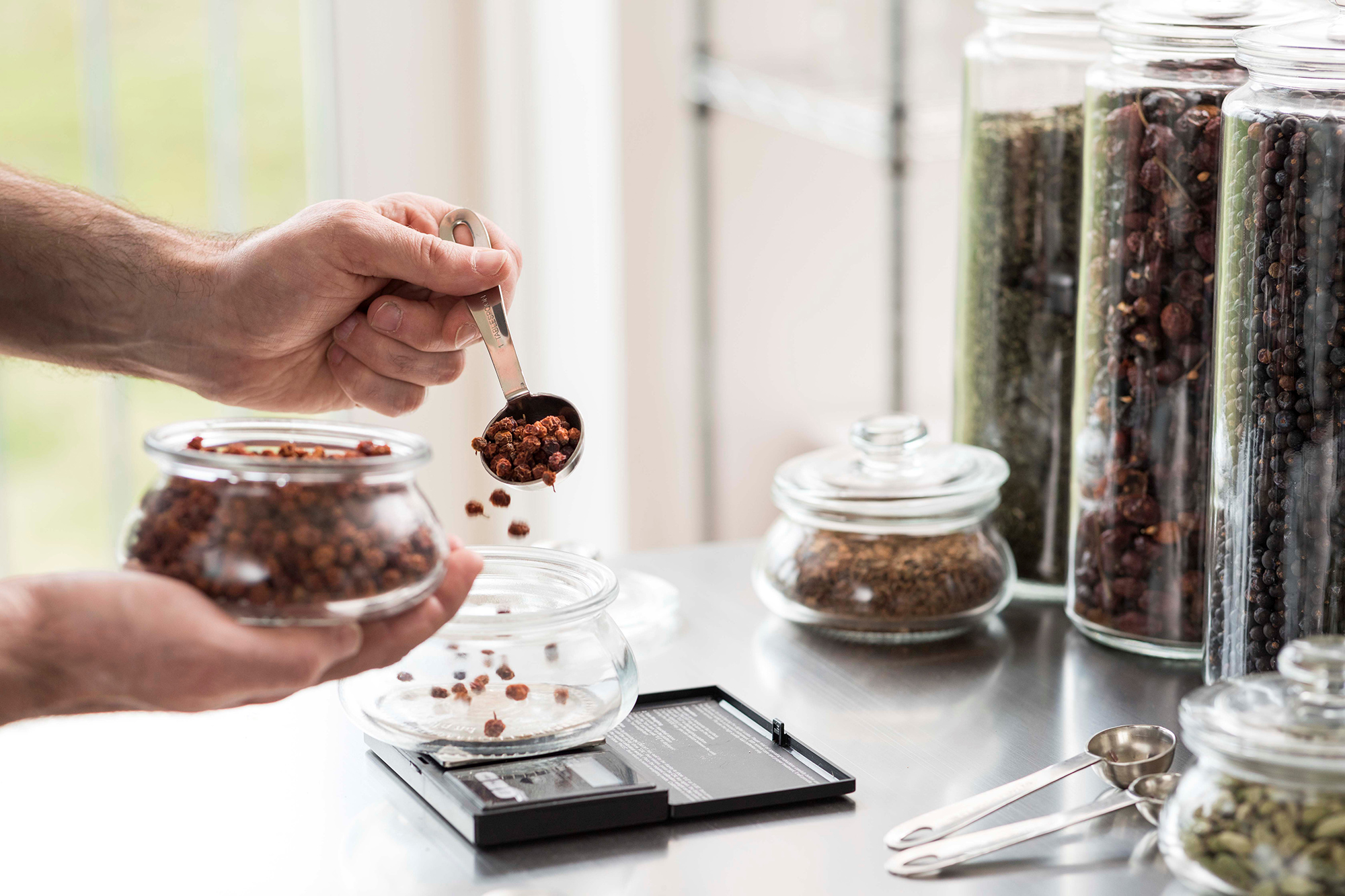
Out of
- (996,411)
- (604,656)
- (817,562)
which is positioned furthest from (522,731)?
(996,411)

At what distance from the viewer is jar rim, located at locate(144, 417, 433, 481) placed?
73 centimetres

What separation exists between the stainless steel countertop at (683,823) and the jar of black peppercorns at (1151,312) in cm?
7

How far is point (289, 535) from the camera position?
72 centimetres

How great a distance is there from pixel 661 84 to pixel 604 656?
178 centimetres

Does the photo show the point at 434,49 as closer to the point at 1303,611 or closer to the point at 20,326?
the point at 20,326

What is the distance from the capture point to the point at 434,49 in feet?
9.17

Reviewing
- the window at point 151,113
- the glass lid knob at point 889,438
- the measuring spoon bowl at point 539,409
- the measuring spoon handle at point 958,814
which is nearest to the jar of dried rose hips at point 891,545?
the glass lid knob at point 889,438

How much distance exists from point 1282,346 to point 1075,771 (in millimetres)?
304

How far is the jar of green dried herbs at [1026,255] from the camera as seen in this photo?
125cm

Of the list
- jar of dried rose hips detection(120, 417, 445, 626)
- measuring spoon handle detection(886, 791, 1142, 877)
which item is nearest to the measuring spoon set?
measuring spoon handle detection(886, 791, 1142, 877)

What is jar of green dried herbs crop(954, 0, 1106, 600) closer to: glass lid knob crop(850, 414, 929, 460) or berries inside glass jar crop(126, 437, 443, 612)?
glass lid knob crop(850, 414, 929, 460)

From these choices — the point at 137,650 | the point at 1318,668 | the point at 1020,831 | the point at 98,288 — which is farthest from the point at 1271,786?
the point at 98,288

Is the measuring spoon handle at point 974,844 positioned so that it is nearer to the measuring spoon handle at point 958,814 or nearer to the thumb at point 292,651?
the measuring spoon handle at point 958,814

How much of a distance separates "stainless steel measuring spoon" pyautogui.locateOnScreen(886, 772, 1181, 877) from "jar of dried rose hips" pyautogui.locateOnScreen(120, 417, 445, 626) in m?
0.31
